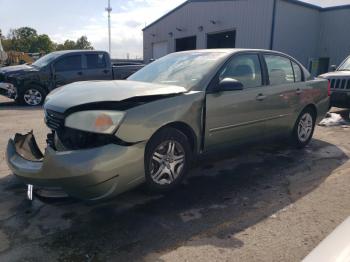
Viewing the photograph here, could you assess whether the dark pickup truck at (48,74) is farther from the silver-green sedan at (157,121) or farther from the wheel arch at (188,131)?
the wheel arch at (188,131)

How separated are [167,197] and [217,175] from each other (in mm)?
945

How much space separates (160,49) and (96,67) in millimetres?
17213

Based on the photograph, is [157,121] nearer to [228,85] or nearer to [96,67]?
[228,85]

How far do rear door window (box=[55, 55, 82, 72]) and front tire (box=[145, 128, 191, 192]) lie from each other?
8180 mm

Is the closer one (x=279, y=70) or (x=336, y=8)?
(x=279, y=70)

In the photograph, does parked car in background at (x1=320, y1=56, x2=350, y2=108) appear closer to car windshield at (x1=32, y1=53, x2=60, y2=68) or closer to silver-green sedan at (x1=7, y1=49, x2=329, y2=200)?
silver-green sedan at (x1=7, y1=49, x2=329, y2=200)

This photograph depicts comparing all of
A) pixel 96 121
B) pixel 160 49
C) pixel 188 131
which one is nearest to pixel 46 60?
pixel 188 131

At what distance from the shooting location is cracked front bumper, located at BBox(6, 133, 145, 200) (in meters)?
2.71

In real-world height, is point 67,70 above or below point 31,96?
above

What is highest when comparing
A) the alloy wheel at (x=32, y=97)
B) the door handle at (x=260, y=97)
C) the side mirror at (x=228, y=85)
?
the side mirror at (x=228, y=85)

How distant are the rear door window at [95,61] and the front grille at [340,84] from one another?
7.22m

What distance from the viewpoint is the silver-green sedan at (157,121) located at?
9.23 ft

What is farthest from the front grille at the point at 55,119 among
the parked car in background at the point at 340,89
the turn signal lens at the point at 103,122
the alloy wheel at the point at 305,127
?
the parked car in background at the point at 340,89

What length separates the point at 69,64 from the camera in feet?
35.1
